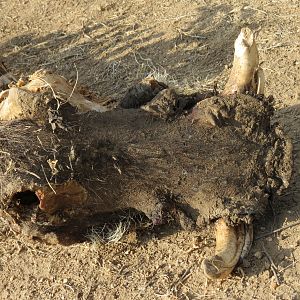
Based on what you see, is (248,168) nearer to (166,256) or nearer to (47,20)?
(166,256)

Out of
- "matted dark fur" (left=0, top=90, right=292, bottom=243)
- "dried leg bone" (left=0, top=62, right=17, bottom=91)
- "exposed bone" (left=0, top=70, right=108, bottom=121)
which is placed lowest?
"dried leg bone" (left=0, top=62, right=17, bottom=91)

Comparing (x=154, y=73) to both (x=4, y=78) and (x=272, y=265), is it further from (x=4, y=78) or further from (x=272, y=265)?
(x=272, y=265)

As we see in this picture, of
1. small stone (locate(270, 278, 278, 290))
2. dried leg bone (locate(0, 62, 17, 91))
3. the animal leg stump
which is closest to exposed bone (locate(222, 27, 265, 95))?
the animal leg stump

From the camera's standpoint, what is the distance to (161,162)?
2.98 m

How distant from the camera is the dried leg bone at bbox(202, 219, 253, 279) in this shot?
2.85 metres

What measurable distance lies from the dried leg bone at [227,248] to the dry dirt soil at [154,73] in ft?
0.27

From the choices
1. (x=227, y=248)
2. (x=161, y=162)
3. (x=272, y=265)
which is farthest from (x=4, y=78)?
(x=272, y=265)

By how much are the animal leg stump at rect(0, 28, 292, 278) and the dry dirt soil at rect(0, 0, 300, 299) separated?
220 mm

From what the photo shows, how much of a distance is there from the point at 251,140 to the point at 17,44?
3.13 meters

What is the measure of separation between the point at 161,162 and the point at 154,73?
160 cm

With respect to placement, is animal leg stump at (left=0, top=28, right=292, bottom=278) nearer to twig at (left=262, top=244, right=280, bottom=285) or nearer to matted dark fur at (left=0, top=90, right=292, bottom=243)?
matted dark fur at (left=0, top=90, right=292, bottom=243)

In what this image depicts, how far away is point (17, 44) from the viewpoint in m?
5.42

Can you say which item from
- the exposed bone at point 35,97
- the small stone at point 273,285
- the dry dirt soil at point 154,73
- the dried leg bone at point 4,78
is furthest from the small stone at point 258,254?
the dried leg bone at point 4,78

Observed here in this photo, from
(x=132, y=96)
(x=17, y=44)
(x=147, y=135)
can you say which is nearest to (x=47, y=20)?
(x=17, y=44)
